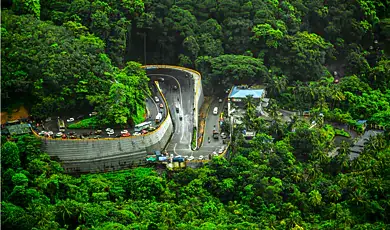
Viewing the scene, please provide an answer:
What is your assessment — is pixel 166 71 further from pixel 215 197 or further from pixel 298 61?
pixel 215 197

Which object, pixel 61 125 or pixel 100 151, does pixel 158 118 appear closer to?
pixel 100 151

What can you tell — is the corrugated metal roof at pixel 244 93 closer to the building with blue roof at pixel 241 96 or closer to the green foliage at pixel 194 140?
the building with blue roof at pixel 241 96

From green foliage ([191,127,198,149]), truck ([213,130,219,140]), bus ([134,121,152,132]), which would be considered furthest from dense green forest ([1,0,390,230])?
green foliage ([191,127,198,149])

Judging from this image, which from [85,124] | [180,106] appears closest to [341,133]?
[180,106]

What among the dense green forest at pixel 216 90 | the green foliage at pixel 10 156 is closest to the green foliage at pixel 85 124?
the dense green forest at pixel 216 90

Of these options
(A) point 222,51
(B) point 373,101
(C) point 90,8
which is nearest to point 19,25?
(C) point 90,8

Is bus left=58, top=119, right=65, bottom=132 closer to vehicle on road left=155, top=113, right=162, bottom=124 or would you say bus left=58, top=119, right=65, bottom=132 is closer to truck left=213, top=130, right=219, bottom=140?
vehicle on road left=155, top=113, right=162, bottom=124
